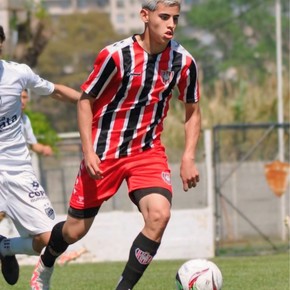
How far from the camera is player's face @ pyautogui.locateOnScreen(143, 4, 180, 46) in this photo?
28.3 ft

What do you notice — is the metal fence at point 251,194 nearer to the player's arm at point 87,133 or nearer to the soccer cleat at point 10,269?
the soccer cleat at point 10,269

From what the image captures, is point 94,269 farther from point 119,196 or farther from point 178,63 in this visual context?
point 178,63

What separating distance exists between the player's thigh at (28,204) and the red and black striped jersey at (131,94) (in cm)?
116

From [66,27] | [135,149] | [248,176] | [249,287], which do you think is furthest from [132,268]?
[66,27]

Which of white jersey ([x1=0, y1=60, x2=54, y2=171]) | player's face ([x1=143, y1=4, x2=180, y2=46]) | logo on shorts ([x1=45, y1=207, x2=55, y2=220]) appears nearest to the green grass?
logo on shorts ([x1=45, y1=207, x2=55, y2=220])

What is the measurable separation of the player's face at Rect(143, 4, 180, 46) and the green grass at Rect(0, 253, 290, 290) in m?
2.85

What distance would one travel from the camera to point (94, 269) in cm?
→ 1444

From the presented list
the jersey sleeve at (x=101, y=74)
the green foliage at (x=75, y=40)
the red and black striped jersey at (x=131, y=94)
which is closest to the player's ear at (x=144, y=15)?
the red and black striped jersey at (x=131, y=94)

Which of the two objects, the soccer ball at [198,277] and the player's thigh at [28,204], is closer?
the soccer ball at [198,277]

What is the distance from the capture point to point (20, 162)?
383 inches

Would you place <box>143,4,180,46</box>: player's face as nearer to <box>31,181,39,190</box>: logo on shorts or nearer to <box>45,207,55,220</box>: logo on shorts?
<box>31,181,39,190</box>: logo on shorts

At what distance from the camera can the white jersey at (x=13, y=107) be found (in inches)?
375

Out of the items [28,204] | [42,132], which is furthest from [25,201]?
[42,132]

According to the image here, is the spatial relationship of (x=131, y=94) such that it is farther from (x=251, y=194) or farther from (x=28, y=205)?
(x=251, y=194)
